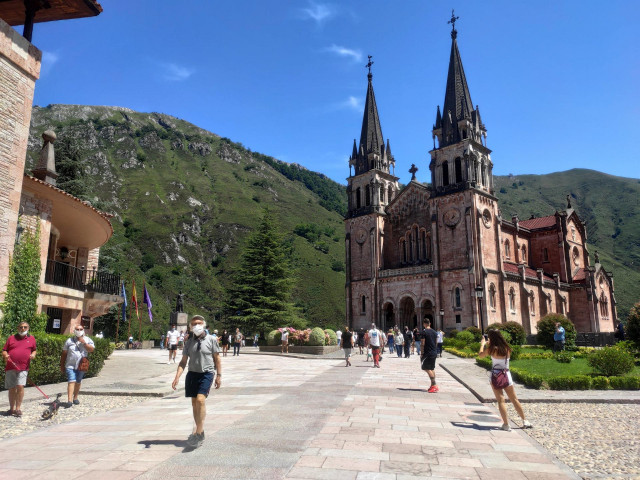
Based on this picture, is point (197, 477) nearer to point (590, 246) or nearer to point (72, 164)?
point (72, 164)

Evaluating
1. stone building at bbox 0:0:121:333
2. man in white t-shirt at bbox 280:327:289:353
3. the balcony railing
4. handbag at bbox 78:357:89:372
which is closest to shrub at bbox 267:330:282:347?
man in white t-shirt at bbox 280:327:289:353

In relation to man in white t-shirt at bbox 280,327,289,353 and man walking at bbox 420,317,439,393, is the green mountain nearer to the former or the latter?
man in white t-shirt at bbox 280,327,289,353

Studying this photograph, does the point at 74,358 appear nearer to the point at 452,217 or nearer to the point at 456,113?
the point at 452,217

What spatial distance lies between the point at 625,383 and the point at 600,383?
2.29 ft

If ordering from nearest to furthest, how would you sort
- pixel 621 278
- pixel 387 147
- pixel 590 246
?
pixel 387 147
pixel 621 278
pixel 590 246

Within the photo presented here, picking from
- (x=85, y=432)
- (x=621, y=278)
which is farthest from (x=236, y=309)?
(x=621, y=278)

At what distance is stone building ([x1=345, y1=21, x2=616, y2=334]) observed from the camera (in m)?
39.7

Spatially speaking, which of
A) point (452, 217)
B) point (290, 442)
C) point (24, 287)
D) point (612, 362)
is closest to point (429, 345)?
point (612, 362)

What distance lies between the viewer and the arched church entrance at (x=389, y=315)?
44625mm

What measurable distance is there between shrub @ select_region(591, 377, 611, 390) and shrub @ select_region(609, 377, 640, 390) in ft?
0.60

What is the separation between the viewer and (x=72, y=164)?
114 ft

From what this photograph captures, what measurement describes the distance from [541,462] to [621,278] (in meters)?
109

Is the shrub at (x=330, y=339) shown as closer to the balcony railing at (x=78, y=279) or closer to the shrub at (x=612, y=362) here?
the balcony railing at (x=78, y=279)

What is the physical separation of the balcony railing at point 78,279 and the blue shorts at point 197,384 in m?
13.0
